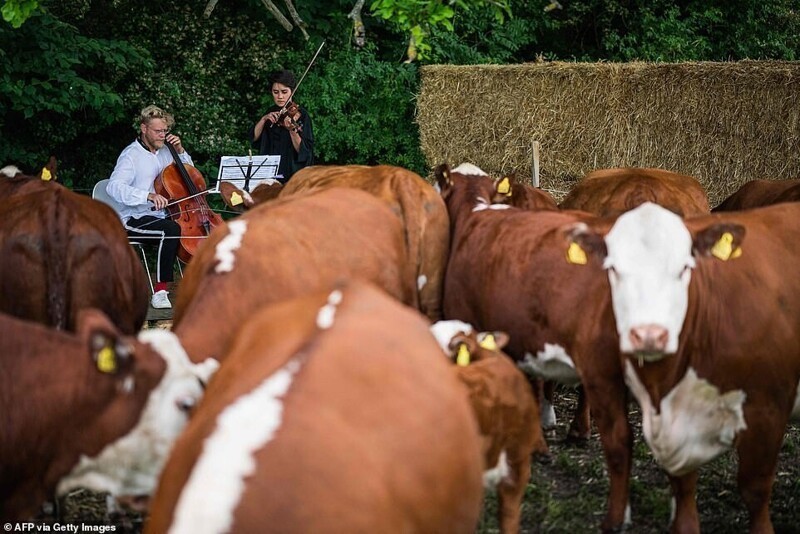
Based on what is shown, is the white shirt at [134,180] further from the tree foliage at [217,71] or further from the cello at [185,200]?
the tree foliage at [217,71]

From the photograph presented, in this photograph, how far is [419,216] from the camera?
6.72m

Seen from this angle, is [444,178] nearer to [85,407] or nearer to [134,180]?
[134,180]

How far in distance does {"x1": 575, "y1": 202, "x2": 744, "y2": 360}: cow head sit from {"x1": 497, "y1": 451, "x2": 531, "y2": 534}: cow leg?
2.27 feet

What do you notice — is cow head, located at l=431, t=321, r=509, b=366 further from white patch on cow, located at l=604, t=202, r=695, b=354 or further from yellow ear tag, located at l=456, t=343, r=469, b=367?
white patch on cow, located at l=604, t=202, r=695, b=354

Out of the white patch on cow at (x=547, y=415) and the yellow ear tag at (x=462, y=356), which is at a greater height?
the yellow ear tag at (x=462, y=356)

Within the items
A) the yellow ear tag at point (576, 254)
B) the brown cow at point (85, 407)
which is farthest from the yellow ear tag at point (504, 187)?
the brown cow at point (85, 407)

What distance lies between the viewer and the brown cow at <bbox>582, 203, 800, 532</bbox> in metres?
4.77

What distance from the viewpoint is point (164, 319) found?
31.3 feet

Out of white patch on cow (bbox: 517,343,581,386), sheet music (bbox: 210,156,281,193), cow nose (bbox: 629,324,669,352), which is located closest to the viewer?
cow nose (bbox: 629,324,669,352)

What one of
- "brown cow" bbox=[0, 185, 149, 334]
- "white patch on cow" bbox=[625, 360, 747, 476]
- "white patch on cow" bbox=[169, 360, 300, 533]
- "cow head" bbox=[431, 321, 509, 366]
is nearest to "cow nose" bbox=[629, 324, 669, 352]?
"white patch on cow" bbox=[625, 360, 747, 476]

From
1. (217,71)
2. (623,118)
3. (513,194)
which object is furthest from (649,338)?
(217,71)

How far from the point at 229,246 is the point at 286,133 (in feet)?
18.1

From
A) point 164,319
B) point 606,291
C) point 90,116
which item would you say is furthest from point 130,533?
point 90,116

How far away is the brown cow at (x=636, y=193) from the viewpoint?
754 cm
